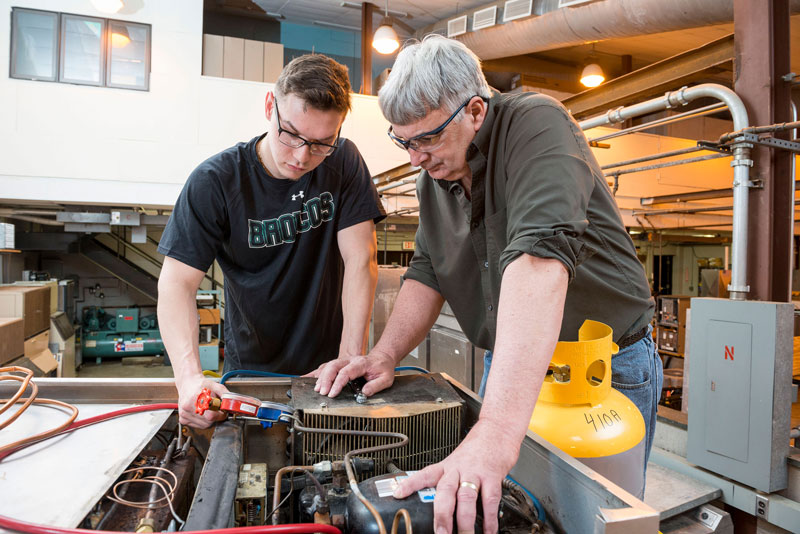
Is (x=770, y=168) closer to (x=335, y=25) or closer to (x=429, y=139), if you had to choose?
(x=429, y=139)

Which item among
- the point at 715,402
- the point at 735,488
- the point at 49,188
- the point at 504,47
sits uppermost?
the point at 504,47

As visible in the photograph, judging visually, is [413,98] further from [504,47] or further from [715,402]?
[504,47]

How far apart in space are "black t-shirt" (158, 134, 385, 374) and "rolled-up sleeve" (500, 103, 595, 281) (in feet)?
2.07

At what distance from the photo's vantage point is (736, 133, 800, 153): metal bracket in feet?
6.68

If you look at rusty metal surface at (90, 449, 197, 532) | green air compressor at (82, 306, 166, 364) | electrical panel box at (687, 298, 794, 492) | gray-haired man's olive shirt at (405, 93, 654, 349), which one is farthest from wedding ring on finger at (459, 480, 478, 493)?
green air compressor at (82, 306, 166, 364)

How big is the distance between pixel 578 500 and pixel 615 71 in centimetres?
792

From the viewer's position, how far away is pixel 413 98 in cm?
81

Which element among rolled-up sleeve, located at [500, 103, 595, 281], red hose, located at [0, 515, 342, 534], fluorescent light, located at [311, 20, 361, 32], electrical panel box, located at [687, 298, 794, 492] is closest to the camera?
red hose, located at [0, 515, 342, 534]

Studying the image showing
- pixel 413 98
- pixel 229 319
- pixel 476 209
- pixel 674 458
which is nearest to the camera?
pixel 413 98

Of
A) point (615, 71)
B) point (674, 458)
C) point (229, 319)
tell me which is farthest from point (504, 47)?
point (229, 319)

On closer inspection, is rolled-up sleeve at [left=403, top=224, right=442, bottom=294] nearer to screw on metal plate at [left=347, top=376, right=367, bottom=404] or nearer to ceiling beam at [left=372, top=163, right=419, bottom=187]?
screw on metal plate at [left=347, top=376, right=367, bottom=404]

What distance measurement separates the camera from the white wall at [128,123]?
4328mm

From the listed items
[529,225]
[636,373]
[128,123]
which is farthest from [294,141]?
[128,123]

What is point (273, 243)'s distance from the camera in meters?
1.28
